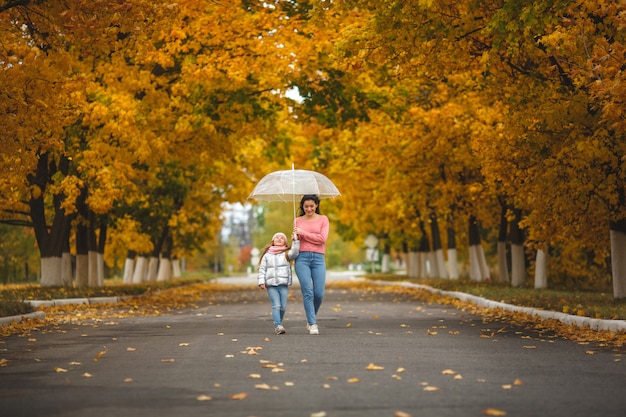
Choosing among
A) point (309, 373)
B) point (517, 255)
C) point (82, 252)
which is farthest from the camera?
point (82, 252)

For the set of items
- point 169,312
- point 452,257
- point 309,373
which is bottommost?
point 309,373

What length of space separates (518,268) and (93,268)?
15.3 meters

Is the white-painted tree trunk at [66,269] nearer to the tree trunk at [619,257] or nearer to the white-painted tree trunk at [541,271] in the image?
the white-painted tree trunk at [541,271]

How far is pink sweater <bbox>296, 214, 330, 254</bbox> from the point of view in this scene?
51.8 feet

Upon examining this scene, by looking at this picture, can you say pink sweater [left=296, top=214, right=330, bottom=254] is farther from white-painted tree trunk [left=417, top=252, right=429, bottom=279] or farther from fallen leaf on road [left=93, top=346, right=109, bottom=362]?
white-painted tree trunk [left=417, top=252, right=429, bottom=279]

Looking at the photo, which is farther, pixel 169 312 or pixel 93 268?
pixel 93 268

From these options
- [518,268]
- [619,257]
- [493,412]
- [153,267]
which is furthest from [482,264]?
[493,412]

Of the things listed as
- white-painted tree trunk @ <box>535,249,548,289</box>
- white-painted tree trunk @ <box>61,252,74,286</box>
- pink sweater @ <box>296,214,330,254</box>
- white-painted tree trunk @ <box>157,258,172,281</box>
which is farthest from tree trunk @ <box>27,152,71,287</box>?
white-painted tree trunk @ <box>157,258,172,281</box>

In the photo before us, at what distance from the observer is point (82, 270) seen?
36.5 m

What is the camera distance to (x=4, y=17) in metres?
17.8

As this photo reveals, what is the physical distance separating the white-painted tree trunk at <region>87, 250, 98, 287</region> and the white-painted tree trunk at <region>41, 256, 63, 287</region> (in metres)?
5.91

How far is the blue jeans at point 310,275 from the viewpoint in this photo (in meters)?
15.9

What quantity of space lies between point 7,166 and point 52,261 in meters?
12.5

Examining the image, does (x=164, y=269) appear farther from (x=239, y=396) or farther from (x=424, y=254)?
Answer: (x=239, y=396)
